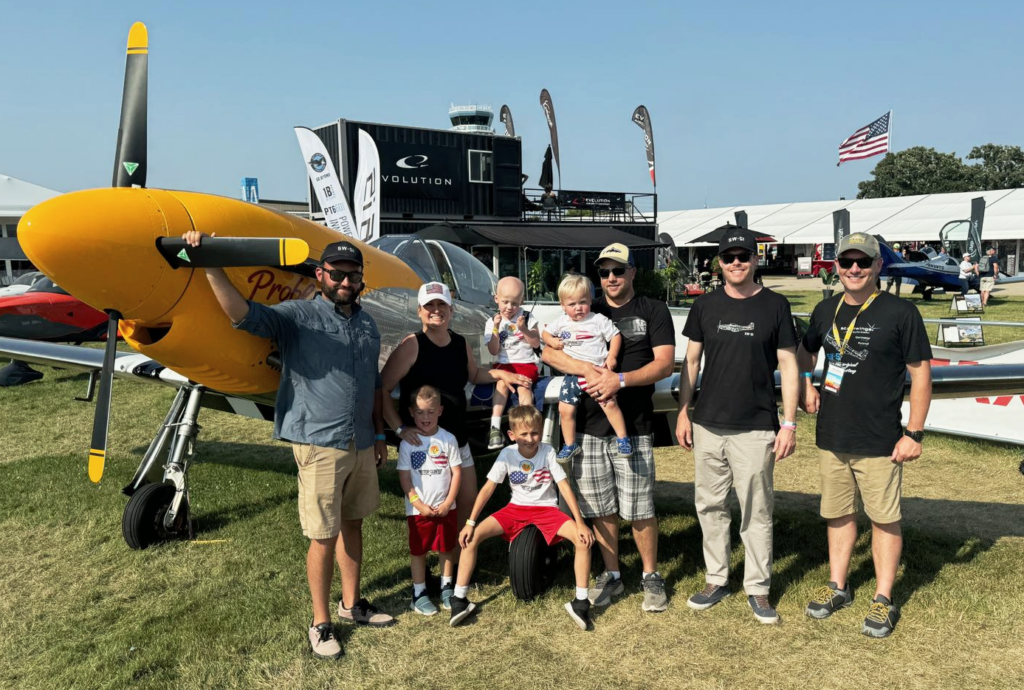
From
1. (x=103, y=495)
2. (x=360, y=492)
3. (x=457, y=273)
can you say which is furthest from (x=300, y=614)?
(x=103, y=495)

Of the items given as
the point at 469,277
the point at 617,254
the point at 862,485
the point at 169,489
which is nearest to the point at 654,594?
→ the point at 862,485

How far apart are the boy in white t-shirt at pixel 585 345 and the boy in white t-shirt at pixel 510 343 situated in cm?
28

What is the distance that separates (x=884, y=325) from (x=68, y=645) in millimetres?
4279

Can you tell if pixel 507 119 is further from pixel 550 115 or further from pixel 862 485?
pixel 862 485

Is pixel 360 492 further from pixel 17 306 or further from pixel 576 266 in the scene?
pixel 576 266

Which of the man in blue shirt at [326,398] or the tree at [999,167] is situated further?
the tree at [999,167]

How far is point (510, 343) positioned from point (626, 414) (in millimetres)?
759

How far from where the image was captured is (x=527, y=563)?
145 inches

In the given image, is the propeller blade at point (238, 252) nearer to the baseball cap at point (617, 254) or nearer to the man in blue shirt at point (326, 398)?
the man in blue shirt at point (326, 398)

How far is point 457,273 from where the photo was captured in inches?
210

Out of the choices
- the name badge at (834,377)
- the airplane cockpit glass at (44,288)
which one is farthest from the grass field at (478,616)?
the airplane cockpit glass at (44,288)

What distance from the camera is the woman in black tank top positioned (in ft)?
11.6

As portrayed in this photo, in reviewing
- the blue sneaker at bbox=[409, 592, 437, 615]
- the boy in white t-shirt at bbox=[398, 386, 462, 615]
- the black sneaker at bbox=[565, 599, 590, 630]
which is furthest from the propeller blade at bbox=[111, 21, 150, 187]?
the black sneaker at bbox=[565, 599, 590, 630]

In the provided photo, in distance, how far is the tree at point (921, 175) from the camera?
59.2 m
